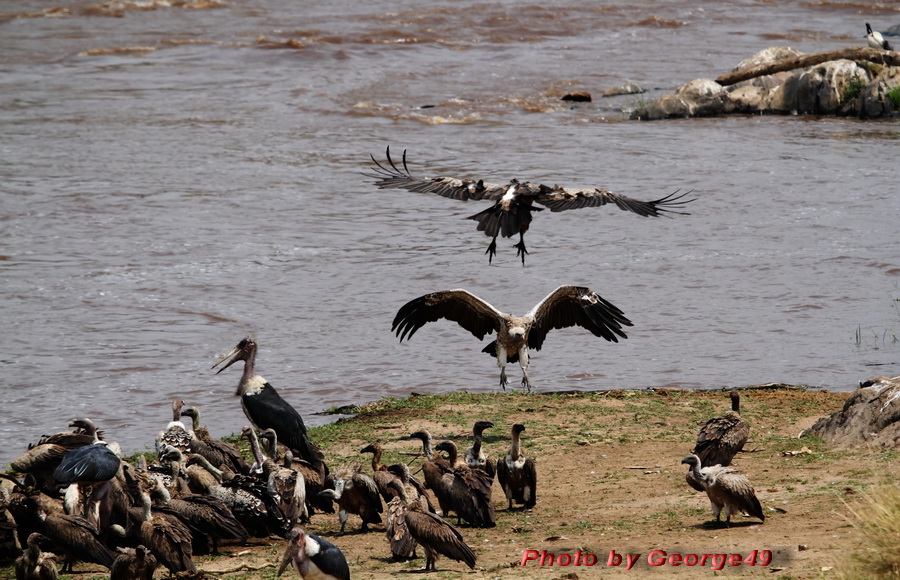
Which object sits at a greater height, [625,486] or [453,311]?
[453,311]

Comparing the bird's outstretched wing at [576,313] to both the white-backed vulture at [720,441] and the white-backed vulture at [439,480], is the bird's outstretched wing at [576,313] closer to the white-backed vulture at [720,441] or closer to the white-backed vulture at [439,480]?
the white-backed vulture at [720,441]

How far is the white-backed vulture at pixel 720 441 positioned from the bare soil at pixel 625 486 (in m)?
0.27

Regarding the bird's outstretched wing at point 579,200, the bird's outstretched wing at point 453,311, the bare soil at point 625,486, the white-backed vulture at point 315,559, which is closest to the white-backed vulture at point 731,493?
the bare soil at point 625,486

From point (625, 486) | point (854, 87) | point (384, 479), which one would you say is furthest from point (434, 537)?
point (854, 87)

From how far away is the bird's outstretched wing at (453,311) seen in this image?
12.3 meters

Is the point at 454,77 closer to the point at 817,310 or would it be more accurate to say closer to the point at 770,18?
the point at 770,18

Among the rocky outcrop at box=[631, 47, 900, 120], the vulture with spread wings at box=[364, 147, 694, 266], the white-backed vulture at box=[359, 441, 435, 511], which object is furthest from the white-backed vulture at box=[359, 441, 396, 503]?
the rocky outcrop at box=[631, 47, 900, 120]

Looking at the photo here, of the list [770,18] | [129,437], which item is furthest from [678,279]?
[770,18]

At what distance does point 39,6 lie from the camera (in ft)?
155

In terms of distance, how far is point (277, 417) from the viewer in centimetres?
977

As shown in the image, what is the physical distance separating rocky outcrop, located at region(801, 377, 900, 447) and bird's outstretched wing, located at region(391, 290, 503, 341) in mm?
3785

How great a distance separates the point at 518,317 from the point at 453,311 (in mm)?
680

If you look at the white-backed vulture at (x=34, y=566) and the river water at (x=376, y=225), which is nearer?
the white-backed vulture at (x=34, y=566)

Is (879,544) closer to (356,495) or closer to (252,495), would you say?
(356,495)
